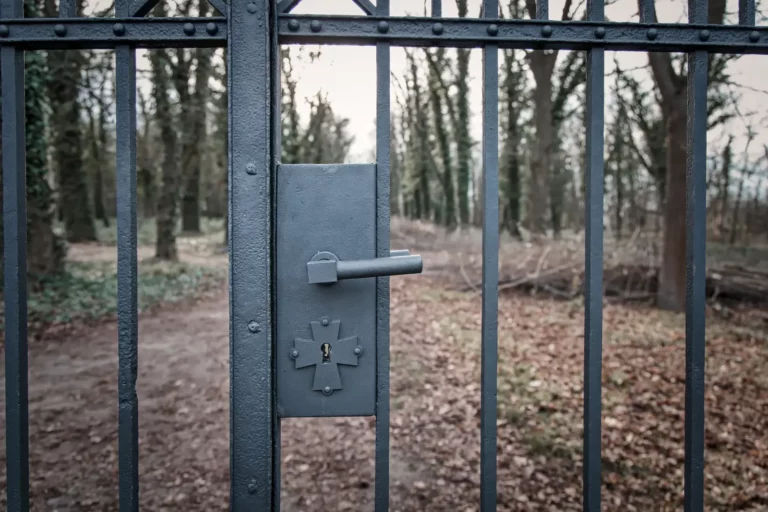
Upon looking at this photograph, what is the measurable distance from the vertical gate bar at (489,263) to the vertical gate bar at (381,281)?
0.95 ft

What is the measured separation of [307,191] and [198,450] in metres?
3.85

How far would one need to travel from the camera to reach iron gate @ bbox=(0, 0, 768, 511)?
1329 millimetres

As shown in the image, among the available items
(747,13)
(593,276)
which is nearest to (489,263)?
(593,276)

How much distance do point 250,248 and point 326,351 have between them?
37cm

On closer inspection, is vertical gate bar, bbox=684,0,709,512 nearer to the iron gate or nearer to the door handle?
the iron gate

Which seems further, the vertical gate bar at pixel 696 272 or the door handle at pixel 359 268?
the vertical gate bar at pixel 696 272

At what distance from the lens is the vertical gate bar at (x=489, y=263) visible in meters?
1.39

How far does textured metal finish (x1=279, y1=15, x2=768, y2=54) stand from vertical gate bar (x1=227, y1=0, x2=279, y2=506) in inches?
4.6

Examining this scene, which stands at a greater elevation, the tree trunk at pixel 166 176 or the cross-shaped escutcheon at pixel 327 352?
the tree trunk at pixel 166 176

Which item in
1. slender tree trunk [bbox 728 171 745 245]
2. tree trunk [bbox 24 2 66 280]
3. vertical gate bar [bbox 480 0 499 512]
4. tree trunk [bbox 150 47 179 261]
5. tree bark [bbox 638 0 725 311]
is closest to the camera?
vertical gate bar [bbox 480 0 499 512]

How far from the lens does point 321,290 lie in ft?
4.50

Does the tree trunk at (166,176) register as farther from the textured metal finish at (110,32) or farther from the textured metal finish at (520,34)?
the textured metal finish at (520,34)

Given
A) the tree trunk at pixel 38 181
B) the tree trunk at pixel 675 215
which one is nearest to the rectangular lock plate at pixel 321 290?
the tree trunk at pixel 675 215

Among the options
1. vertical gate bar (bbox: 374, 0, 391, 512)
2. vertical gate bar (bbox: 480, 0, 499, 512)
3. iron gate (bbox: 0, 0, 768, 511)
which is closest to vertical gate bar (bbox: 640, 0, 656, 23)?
iron gate (bbox: 0, 0, 768, 511)
